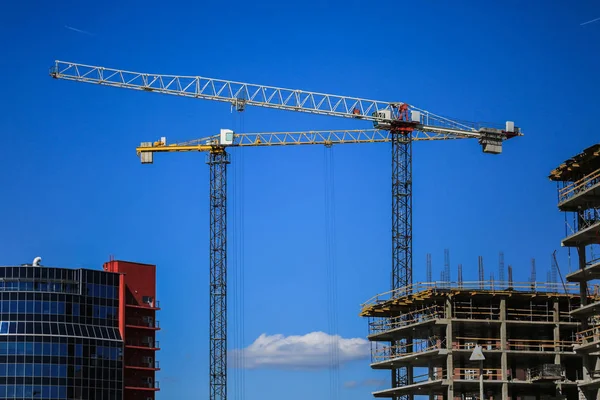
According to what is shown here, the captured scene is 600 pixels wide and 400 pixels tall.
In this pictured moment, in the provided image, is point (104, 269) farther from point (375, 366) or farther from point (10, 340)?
point (375, 366)

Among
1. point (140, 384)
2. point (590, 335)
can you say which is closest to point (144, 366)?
point (140, 384)

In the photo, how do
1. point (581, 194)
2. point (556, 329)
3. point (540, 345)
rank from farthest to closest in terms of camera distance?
point (556, 329), point (540, 345), point (581, 194)

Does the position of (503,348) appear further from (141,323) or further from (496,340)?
(141,323)

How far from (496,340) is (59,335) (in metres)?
66.1

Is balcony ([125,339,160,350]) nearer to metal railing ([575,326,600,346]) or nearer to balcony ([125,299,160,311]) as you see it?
balcony ([125,299,160,311])

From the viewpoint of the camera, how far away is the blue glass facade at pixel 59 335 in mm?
169125

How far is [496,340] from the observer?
432ft

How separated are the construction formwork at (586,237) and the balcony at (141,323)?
8166cm

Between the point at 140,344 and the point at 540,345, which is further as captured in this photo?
the point at 140,344

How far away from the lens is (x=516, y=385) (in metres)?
130

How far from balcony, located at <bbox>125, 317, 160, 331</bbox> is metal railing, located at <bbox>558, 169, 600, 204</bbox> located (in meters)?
82.1

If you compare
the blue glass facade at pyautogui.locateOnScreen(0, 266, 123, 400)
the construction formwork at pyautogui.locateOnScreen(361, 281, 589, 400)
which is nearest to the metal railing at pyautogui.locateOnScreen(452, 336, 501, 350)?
the construction formwork at pyautogui.locateOnScreen(361, 281, 589, 400)

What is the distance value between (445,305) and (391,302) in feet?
27.9

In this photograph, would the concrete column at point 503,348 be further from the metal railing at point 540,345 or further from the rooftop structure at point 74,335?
the rooftop structure at point 74,335
